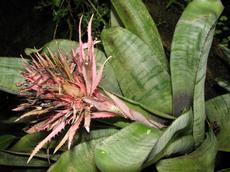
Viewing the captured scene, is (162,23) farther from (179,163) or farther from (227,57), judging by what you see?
(179,163)

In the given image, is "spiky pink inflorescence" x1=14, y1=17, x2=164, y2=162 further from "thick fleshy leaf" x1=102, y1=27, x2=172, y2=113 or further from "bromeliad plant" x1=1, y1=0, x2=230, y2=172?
"thick fleshy leaf" x1=102, y1=27, x2=172, y2=113

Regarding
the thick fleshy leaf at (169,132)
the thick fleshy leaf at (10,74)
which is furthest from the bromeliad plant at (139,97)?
the thick fleshy leaf at (10,74)

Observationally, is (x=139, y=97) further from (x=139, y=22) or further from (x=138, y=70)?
(x=139, y=22)

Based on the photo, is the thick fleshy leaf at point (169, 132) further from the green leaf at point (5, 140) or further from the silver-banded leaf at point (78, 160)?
the green leaf at point (5, 140)

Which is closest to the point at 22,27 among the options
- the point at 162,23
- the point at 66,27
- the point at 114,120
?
the point at 66,27

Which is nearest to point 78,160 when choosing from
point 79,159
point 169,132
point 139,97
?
point 79,159
